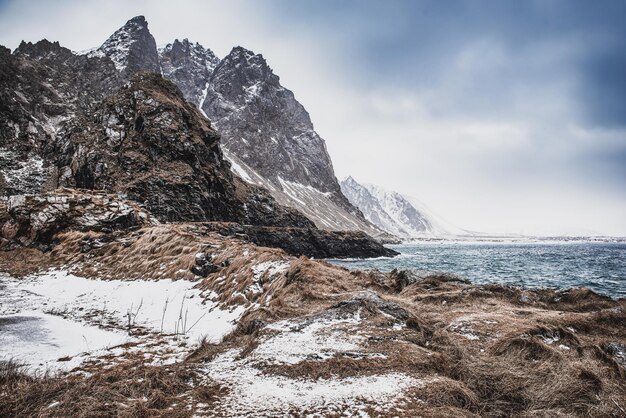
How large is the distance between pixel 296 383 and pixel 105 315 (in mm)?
6799

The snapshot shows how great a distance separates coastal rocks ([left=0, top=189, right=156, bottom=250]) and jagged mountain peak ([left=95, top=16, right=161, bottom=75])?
162 meters

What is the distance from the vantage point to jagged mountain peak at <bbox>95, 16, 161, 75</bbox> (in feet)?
520

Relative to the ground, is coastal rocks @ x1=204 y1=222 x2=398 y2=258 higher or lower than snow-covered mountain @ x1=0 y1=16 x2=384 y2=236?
lower

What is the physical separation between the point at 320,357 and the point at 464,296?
5799 millimetres

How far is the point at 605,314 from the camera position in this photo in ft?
22.7

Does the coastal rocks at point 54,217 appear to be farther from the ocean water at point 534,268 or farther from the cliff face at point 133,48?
the cliff face at point 133,48

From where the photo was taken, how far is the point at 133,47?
170500mm

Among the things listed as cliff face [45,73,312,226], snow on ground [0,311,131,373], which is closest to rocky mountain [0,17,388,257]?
cliff face [45,73,312,226]

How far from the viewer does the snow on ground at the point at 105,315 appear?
5867 mm

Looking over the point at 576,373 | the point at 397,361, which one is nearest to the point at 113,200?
the point at 397,361

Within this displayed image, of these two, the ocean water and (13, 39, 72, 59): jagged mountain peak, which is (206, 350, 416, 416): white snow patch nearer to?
the ocean water

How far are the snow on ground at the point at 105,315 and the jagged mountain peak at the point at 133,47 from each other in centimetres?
17207

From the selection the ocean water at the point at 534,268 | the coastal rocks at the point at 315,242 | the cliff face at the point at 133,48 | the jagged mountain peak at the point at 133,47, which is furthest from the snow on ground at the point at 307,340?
the jagged mountain peak at the point at 133,47

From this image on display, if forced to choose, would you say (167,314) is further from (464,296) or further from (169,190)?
(169,190)
